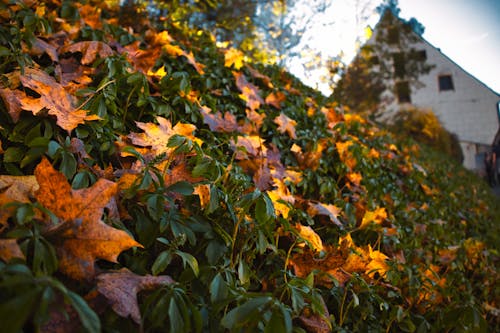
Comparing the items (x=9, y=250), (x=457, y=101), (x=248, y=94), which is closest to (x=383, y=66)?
(x=457, y=101)

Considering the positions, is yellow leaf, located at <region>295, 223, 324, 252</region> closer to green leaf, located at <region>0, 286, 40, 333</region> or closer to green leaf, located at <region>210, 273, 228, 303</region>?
green leaf, located at <region>210, 273, 228, 303</region>

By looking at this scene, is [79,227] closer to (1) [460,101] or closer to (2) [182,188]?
(2) [182,188]

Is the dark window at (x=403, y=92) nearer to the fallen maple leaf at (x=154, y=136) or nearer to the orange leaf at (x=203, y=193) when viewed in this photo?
the fallen maple leaf at (x=154, y=136)

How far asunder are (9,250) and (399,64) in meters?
20.5

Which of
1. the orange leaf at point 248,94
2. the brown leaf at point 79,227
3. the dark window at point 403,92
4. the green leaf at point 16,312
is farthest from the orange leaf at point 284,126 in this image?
the dark window at point 403,92

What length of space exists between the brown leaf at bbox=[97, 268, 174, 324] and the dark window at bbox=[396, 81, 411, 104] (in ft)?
71.7

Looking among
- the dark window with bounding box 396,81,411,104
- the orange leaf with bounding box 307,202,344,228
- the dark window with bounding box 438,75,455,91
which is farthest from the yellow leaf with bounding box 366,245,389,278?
the dark window with bounding box 438,75,455,91

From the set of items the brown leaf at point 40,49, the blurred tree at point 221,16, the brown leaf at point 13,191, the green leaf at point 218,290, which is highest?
the blurred tree at point 221,16

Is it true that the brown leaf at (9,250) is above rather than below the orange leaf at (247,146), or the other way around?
below

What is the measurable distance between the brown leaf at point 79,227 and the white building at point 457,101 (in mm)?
22534

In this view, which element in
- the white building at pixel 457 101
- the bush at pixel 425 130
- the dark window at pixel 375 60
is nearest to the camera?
the bush at pixel 425 130

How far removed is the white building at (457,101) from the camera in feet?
70.9

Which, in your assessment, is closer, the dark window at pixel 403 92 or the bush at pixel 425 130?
the bush at pixel 425 130

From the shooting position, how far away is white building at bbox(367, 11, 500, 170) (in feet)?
70.9
